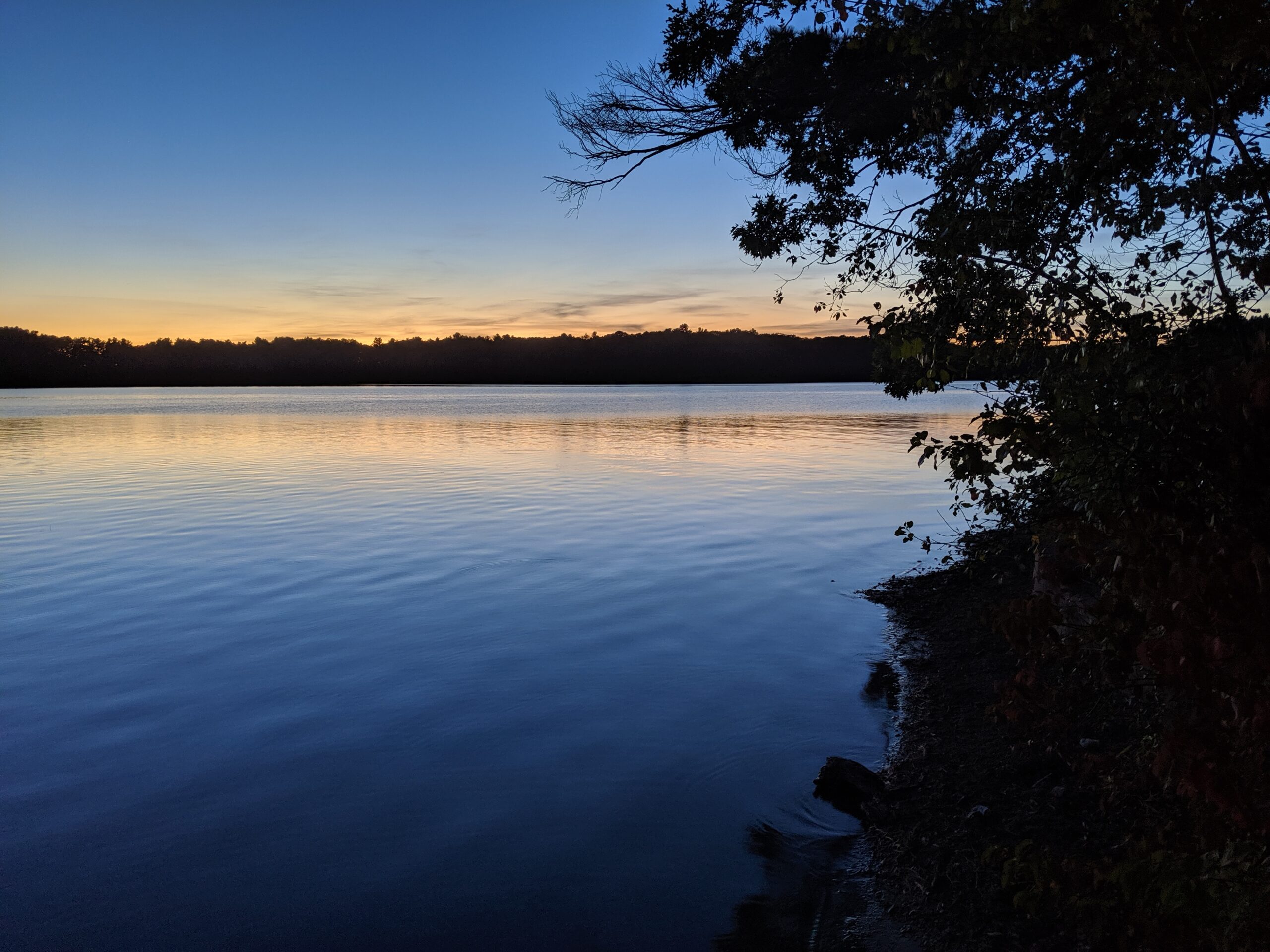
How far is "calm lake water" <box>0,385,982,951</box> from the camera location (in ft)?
20.3

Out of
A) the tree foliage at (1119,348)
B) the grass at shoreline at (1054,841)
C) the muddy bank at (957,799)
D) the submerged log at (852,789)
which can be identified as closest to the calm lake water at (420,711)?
the submerged log at (852,789)

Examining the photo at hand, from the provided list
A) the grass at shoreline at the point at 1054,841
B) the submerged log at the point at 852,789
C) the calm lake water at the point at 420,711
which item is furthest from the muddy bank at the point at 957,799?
the calm lake water at the point at 420,711

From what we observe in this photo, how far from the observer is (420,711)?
9617 millimetres

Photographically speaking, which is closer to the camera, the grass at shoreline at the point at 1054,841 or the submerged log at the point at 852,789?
the grass at shoreline at the point at 1054,841

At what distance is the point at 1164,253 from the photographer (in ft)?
17.7

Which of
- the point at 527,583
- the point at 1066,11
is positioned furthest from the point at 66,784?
the point at 1066,11

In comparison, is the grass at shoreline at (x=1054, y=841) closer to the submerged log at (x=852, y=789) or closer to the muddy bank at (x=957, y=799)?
the muddy bank at (x=957, y=799)

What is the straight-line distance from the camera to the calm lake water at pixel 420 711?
6195mm

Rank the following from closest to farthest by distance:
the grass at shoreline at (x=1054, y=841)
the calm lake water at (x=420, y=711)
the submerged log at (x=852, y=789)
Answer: the grass at shoreline at (x=1054, y=841)
the calm lake water at (x=420, y=711)
the submerged log at (x=852, y=789)

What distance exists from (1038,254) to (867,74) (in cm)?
434

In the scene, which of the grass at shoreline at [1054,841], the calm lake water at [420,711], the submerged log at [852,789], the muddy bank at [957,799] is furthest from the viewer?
the submerged log at [852,789]

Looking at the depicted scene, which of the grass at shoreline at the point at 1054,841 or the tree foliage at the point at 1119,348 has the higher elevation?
the tree foliage at the point at 1119,348

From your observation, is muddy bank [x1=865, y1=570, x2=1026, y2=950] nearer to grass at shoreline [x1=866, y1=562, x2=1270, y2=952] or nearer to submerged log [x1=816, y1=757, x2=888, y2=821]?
grass at shoreline [x1=866, y1=562, x2=1270, y2=952]

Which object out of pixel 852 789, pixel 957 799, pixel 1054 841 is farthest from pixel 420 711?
pixel 1054 841
